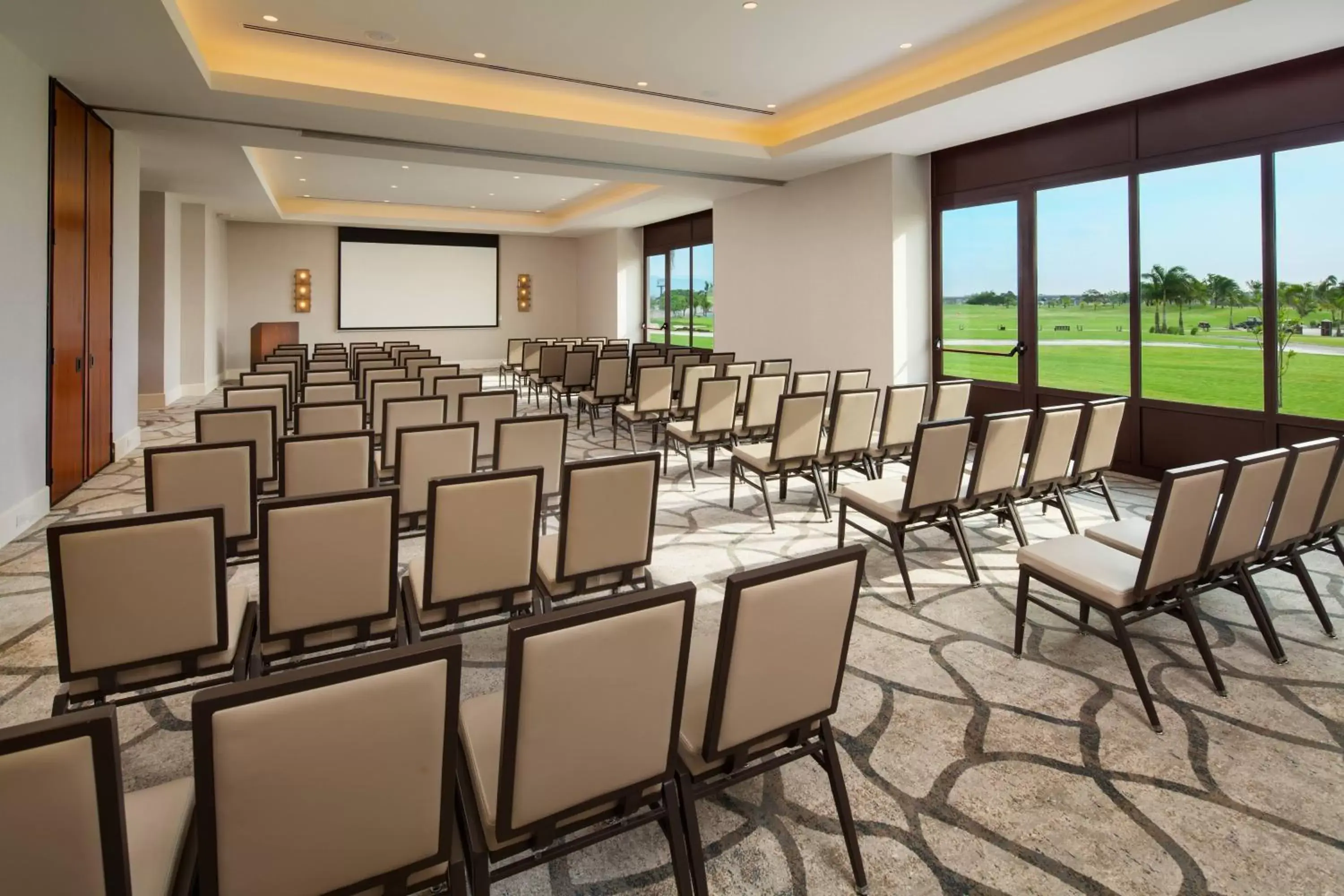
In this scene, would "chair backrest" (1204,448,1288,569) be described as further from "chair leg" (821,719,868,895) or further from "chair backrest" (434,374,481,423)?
"chair backrest" (434,374,481,423)

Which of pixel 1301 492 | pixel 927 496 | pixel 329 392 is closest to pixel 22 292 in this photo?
pixel 329 392

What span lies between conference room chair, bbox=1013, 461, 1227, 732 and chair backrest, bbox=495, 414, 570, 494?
2.44 m

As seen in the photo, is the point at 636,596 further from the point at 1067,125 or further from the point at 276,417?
the point at 1067,125

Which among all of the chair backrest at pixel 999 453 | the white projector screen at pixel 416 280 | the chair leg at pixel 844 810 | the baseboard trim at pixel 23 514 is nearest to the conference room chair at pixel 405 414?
the baseboard trim at pixel 23 514

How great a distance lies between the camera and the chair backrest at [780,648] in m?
1.71

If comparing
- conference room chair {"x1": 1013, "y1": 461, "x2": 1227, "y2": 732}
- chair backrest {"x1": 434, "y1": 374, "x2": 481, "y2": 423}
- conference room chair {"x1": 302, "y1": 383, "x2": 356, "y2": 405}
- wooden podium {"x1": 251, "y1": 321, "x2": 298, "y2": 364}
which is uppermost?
wooden podium {"x1": 251, "y1": 321, "x2": 298, "y2": 364}

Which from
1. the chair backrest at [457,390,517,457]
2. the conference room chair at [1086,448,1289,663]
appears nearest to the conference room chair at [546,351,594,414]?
the chair backrest at [457,390,517,457]

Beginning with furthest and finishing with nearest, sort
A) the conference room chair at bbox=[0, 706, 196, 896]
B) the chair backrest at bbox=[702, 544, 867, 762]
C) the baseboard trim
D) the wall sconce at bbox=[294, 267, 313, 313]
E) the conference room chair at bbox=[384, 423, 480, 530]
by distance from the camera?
the wall sconce at bbox=[294, 267, 313, 313] < the baseboard trim < the conference room chair at bbox=[384, 423, 480, 530] < the chair backrest at bbox=[702, 544, 867, 762] < the conference room chair at bbox=[0, 706, 196, 896]

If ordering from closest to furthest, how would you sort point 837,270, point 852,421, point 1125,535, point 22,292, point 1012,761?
point 1012,761 → point 1125,535 → point 22,292 → point 852,421 → point 837,270

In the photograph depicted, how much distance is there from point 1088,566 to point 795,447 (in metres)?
2.37

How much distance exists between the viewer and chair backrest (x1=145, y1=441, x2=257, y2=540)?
3182 millimetres

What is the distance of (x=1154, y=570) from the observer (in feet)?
9.06

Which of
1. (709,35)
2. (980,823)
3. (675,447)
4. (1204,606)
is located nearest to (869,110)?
(709,35)

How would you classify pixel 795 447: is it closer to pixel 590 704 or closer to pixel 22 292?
pixel 590 704
